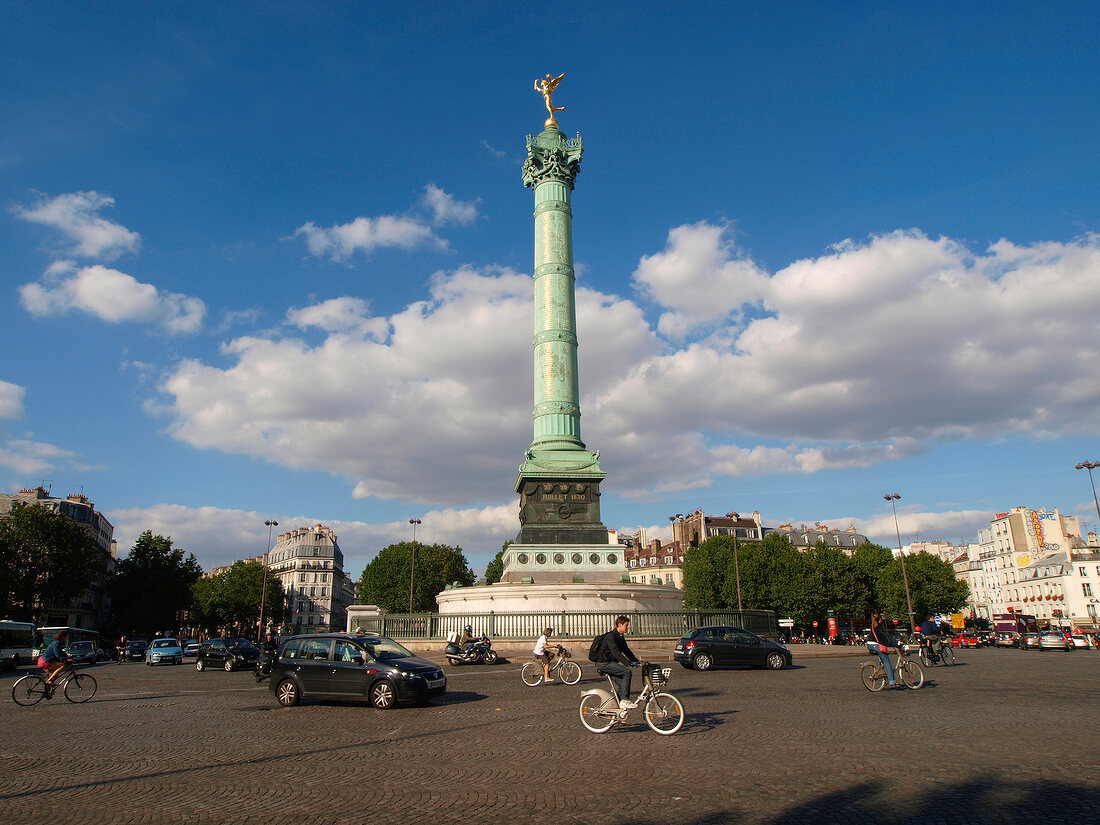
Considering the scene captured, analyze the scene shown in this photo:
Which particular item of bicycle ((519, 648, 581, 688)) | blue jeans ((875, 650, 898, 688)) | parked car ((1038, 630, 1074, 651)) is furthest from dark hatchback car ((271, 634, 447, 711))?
parked car ((1038, 630, 1074, 651))

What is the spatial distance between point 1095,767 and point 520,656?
21.2 meters

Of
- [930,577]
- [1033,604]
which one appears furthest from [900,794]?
[1033,604]

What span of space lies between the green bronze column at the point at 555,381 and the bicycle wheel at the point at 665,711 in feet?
75.9

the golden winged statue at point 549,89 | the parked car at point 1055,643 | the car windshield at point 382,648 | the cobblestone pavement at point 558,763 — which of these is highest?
the golden winged statue at point 549,89

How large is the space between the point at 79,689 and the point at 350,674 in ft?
24.7

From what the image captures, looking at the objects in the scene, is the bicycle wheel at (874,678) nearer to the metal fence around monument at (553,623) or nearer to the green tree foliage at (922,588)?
the metal fence around monument at (553,623)

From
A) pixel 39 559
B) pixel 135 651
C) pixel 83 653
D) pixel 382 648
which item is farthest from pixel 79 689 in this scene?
pixel 39 559

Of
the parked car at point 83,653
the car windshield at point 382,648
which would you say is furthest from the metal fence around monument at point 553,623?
the parked car at point 83,653

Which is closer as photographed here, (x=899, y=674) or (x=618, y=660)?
(x=618, y=660)

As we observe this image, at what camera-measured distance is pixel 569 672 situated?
1967 centimetres

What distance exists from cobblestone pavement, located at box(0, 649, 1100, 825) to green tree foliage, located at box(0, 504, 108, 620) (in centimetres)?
5351

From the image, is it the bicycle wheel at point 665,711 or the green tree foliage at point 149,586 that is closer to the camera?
the bicycle wheel at point 665,711

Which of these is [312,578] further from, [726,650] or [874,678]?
[874,678]

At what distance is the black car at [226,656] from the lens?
101ft
